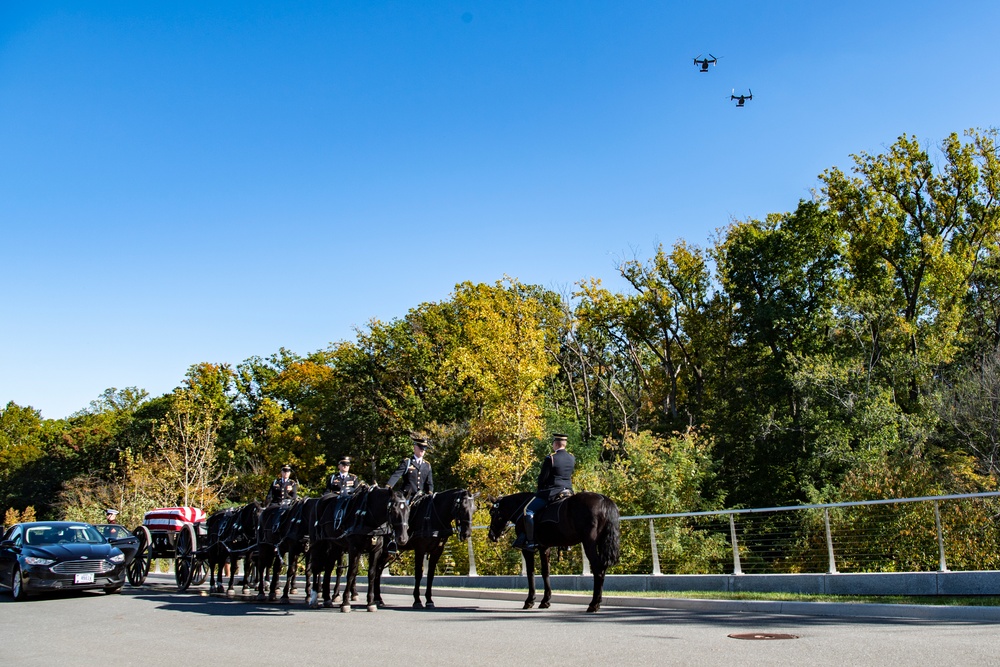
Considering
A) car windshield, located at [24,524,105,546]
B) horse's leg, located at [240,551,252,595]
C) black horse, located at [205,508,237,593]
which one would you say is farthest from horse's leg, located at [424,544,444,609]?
car windshield, located at [24,524,105,546]

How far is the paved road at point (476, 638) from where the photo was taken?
29.8 ft

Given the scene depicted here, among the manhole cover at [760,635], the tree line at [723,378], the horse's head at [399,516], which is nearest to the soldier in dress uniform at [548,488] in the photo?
the horse's head at [399,516]

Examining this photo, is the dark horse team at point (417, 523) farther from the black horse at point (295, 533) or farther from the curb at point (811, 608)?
the curb at point (811, 608)

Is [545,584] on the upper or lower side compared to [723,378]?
lower

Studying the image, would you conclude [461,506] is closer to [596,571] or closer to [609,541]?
[596,571]

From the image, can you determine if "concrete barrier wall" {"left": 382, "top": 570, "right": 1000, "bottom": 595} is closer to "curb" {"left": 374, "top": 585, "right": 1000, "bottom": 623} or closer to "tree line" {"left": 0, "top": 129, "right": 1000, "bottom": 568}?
"curb" {"left": 374, "top": 585, "right": 1000, "bottom": 623}

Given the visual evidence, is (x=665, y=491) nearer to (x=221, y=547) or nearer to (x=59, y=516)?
(x=221, y=547)

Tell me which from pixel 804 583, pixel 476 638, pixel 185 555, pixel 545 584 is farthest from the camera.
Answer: pixel 185 555

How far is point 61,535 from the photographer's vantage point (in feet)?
65.5

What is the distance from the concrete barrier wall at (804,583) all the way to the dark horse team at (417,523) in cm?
235

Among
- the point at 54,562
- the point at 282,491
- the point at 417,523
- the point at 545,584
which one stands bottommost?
the point at 545,584

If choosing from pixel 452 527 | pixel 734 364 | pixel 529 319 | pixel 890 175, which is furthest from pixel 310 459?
pixel 452 527

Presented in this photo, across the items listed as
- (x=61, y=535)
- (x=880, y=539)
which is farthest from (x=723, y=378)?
(x=61, y=535)

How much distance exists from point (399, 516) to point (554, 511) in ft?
8.71
